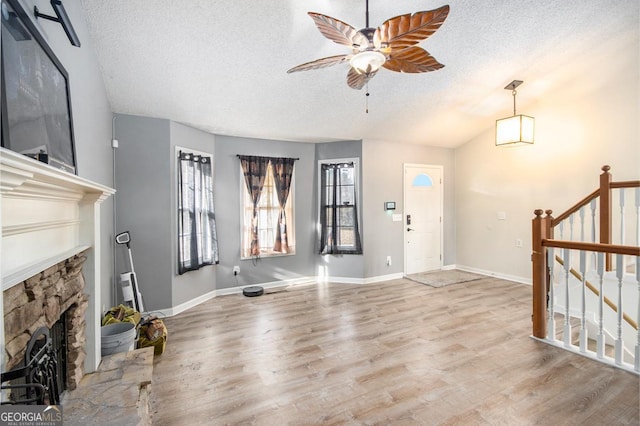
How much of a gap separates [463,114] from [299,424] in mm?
4734

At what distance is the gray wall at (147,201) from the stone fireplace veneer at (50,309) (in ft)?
5.46

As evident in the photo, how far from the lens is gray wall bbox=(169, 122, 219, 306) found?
11.9 feet

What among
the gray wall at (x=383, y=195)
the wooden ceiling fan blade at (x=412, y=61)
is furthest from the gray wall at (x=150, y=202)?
the gray wall at (x=383, y=195)

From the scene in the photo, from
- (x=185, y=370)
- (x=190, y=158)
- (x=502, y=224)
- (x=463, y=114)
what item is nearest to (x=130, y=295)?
(x=185, y=370)

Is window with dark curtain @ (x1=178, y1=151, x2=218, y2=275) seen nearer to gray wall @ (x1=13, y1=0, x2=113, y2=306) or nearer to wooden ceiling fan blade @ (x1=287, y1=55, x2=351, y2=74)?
gray wall @ (x1=13, y1=0, x2=113, y2=306)

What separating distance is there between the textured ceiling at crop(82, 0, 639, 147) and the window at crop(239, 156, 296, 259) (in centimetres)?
52

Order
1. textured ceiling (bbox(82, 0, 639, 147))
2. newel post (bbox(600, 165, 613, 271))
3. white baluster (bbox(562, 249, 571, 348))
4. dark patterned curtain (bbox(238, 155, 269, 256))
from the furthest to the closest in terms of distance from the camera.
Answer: dark patterned curtain (bbox(238, 155, 269, 256)), newel post (bbox(600, 165, 613, 271)), white baluster (bbox(562, 249, 571, 348)), textured ceiling (bbox(82, 0, 639, 147))

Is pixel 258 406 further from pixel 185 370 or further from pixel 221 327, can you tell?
pixel 221 327

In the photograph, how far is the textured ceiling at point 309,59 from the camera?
2.45 metres

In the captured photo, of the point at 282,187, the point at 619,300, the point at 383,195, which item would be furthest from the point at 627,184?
the point at 282,187

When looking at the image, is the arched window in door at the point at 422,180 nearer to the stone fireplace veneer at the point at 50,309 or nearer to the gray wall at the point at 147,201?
the gray wall at the point at 147,201

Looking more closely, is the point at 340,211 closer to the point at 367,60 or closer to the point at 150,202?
the point at 150,202

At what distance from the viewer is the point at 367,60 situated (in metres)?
1.87

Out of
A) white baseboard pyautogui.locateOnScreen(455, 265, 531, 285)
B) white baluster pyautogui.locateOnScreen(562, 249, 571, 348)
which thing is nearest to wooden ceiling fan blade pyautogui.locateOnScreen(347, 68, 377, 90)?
white baluster pyautogui.locateOnScreen(562, 249, 571, 348)
